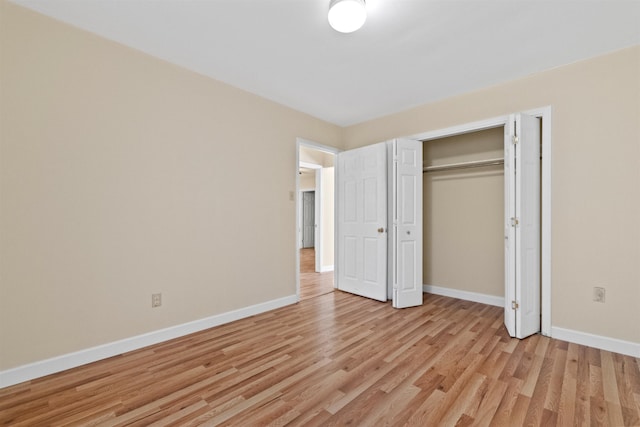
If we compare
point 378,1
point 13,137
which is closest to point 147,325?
point 13,137

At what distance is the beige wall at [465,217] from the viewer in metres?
3.64

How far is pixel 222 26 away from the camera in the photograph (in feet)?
7.29

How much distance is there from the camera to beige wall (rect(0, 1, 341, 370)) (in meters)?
2.02

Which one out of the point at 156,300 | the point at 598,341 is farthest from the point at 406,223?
the point at 156,300

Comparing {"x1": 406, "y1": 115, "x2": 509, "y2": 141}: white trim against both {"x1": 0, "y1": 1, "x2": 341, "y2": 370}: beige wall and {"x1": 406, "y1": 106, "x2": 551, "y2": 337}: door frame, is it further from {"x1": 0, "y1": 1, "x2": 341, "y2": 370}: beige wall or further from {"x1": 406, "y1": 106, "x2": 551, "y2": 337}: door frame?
{"x1": 0, "y1": 1, "x2": 341, "y2": 370}: beige wall

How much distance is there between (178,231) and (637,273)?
4.16 metres

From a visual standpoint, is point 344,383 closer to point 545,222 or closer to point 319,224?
point 545,222

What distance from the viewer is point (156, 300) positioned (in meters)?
2.66

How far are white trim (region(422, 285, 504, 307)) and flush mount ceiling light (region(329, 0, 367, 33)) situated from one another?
3554 mm

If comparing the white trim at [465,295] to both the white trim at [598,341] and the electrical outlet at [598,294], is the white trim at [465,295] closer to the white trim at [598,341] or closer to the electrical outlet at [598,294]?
the white trim at [598,341]

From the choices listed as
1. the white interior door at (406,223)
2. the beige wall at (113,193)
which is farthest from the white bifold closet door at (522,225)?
the beige wall at (113,193)

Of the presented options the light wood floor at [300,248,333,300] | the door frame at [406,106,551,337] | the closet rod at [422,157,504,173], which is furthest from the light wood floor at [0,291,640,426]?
the closet rod at [422,157,504,173]

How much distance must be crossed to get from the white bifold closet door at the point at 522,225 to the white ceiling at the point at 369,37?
681 millimetres

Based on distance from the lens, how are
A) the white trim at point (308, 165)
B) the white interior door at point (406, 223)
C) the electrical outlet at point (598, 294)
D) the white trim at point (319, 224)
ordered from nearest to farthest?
1. the electrical outlet at point (598, 294)
2. the white interior door at point (406, 223)
3. the white trim at point (308, 165)
4. the white trim at point (319, 224)
